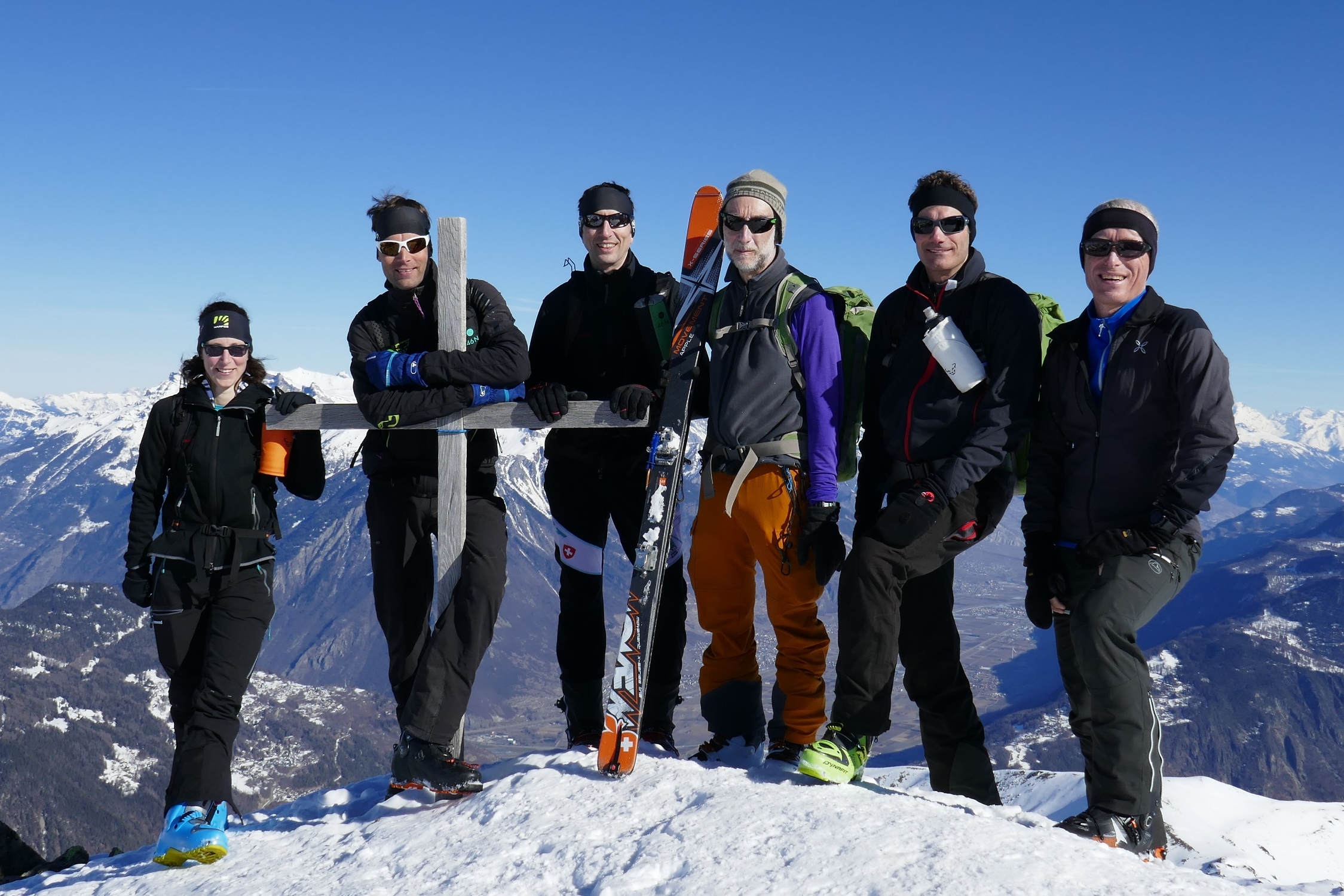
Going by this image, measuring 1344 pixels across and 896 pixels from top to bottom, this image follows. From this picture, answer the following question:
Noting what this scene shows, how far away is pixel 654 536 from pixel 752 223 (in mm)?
2606

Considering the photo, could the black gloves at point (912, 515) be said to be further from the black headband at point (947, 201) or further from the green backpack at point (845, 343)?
the black headband at point (947, 201)

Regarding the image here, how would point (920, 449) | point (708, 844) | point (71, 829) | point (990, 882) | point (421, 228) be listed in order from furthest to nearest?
point (71, 829), point (421, 228), point (920, 449), point (708, 844), point (990, 882)

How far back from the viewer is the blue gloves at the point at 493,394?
25.1 feet

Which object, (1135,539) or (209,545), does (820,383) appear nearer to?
(1135,539)

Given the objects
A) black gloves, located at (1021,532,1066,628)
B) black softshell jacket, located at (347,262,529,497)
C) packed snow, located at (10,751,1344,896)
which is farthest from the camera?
black softshell jacket, located at (347,262,529,497)

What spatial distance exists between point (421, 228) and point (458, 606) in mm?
3293

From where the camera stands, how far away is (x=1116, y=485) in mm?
6129

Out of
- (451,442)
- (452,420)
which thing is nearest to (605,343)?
(452,420)

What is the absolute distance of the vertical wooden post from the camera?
299 inches

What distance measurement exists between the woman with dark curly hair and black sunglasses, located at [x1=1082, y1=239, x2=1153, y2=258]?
644 cm

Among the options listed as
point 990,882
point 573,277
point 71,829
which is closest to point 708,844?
point 990,882

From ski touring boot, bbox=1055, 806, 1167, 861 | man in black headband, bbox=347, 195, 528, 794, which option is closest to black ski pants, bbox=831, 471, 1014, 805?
ski touring boot, bbox=1055, 806, 1167, 861

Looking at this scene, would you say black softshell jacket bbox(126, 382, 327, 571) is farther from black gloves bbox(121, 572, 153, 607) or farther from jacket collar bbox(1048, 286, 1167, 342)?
jacket collar bbox(1048, 286, 1167, 342)

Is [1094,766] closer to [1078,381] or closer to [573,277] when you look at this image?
[1078,381]
